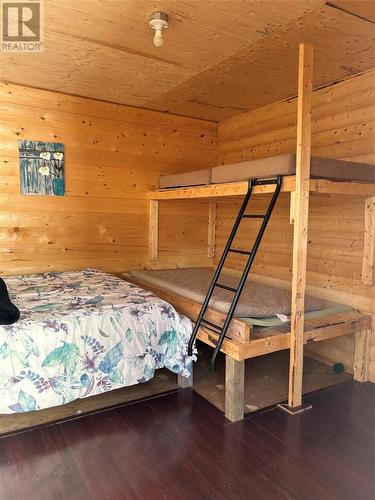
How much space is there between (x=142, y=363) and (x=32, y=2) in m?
2.18

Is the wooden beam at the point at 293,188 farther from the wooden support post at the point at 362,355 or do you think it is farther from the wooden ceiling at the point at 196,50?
the wooden support post at the point at 362,355

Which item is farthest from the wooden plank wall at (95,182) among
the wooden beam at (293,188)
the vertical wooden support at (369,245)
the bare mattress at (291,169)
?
the vertical wooden support at (369,245)

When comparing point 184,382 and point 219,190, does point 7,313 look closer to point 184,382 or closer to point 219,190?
point 184,382

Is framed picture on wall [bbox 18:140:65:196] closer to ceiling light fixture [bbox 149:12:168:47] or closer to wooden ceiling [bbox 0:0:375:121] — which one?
wooden ceiling [bbox 0:0:375:121]

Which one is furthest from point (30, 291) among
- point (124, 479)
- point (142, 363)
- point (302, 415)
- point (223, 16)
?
point (223, 16)

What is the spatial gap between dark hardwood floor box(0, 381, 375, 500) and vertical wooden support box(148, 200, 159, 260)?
2003 mm

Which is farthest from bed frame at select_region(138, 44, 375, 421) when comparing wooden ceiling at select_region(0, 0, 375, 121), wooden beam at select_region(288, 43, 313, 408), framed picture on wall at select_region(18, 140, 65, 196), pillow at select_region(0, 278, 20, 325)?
framed picture on wall at select_region(18, 140, 65, 196)

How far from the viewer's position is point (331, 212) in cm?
317

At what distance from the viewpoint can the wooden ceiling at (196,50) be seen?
2.09 m

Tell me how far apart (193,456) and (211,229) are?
2996 millimetres

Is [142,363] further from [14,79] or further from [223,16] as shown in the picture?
[14,79]

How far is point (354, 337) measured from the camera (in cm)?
300

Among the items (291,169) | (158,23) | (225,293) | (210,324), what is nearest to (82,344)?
(210,324)

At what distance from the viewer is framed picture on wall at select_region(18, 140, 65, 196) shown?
137 inches
